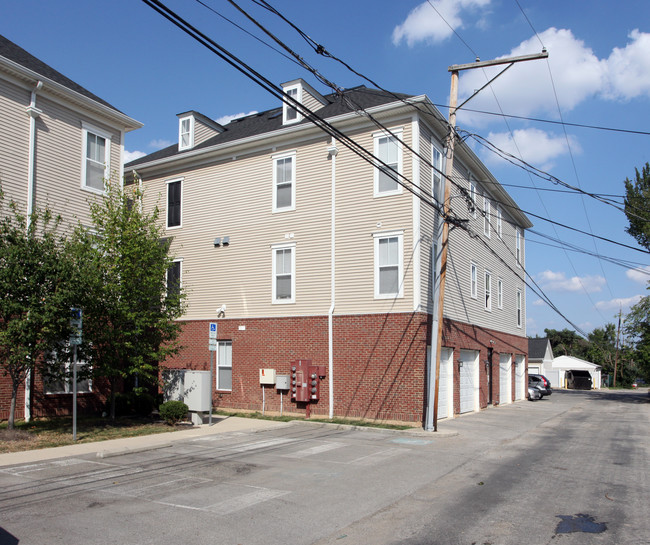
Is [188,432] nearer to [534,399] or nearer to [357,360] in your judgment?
[357,360]

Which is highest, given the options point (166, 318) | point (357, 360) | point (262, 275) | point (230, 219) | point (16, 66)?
point (16, 66)

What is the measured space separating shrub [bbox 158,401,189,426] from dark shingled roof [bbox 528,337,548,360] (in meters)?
55.3

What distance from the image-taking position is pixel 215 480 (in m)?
9.89

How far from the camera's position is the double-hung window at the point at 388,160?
770 inches

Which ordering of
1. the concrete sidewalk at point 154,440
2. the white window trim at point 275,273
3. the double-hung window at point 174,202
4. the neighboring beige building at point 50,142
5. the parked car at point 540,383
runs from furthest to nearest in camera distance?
the parked car at point 540,383 < the double-hung window at point 174,202 < the white window trim at point 275,273 < the neighboring beige building at point 50,142 < the concrete sidewalk at point 154,440

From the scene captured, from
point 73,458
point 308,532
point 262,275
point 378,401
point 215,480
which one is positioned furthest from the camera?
point 262,275

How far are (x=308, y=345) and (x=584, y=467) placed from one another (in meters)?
10.5

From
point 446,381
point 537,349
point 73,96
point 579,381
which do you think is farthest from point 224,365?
point 579,381

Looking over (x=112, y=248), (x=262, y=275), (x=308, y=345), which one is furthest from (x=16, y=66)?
(x=308, y=345)

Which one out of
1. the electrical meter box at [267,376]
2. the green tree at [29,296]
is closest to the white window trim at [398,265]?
the electrical meter box at [267,376]

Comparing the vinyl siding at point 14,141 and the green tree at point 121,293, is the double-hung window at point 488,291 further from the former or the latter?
the vinyl siding at point 14,141

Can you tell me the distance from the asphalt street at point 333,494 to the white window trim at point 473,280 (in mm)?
10498

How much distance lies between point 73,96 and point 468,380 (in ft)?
59.1

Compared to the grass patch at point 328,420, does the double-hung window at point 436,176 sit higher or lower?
higher
